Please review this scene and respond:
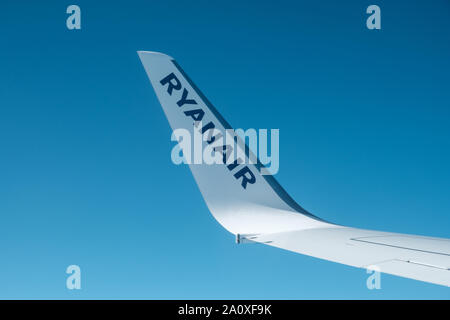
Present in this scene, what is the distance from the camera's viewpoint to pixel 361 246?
8.82 ft

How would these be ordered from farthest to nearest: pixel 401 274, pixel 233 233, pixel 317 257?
pixel 233 233
pixel 317 257
pixel 401 274

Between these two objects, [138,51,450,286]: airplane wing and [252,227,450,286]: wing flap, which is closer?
[252,227,450,286]: wing flap

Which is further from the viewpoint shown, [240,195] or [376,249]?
[240,195]

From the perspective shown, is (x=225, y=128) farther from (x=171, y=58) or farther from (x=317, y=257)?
(x=317, y=257)

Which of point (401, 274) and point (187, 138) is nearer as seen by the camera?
point (401, 274)

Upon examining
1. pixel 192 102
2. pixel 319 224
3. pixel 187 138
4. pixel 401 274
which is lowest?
pixel 401 274

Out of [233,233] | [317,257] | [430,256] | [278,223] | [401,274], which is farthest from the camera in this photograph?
[278,223]

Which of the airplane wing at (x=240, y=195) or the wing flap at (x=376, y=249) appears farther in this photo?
the airplane wing at (x=240, y=195)

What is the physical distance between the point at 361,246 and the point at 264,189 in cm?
104

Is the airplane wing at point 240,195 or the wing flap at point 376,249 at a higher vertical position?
the airplane wing at point 240,195

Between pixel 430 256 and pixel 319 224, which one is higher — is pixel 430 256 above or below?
below

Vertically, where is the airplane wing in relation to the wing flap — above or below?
above

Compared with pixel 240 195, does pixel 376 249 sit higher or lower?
lower

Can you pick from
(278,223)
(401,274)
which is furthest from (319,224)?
(401,274)
